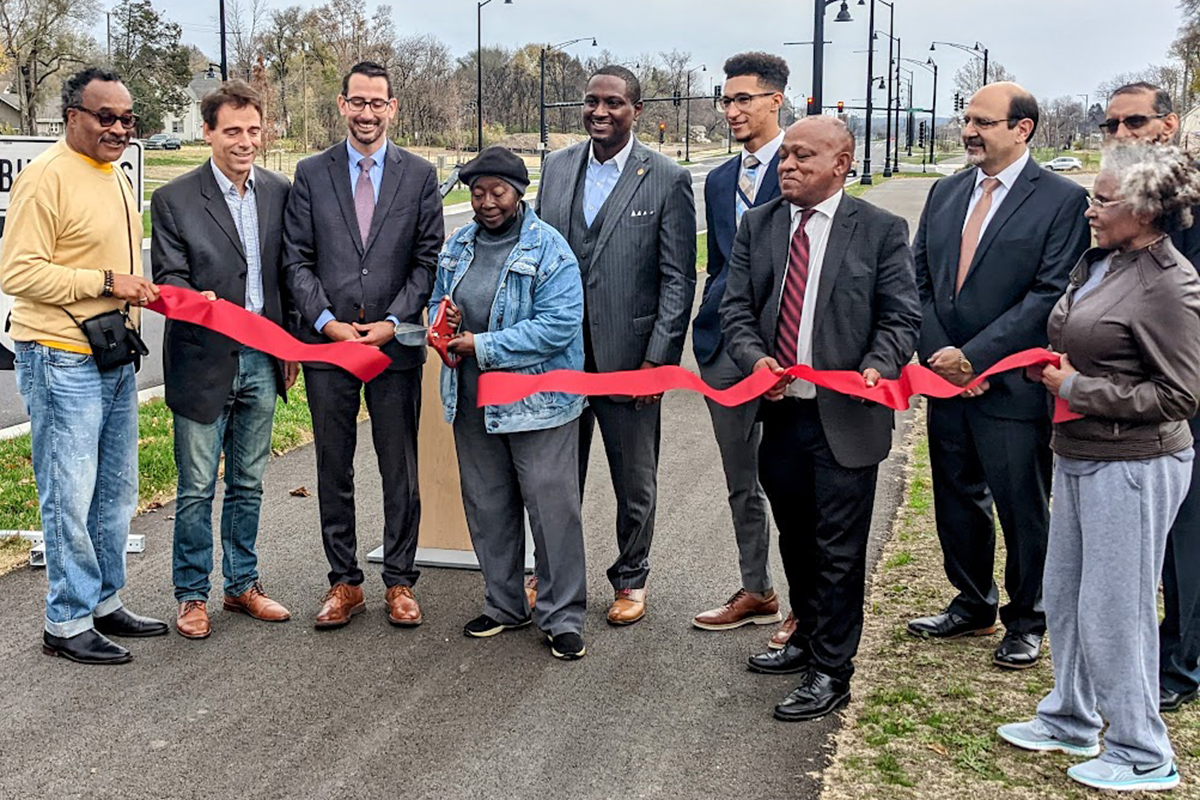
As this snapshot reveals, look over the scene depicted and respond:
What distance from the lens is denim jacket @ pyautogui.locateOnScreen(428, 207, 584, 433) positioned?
5.68 metres

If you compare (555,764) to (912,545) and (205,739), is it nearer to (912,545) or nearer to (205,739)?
(205,739)

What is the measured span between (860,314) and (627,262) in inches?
54.0

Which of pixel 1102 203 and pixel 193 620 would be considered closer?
pixel 1102 203

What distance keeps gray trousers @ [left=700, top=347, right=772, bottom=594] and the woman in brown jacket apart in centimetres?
171

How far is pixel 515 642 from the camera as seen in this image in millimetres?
5891

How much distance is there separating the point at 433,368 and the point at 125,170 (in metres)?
1.86

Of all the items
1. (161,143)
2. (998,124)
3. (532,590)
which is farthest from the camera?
(161,143)

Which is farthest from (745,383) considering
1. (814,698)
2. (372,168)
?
(372,168)

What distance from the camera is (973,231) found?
5.61 meters

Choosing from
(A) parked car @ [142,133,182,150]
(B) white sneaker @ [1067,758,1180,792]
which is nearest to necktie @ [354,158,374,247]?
(B) white sneaker @ [1067,758,1180,792]

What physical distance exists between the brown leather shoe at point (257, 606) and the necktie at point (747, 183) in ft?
9.21

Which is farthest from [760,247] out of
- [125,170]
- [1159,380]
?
[125,170]

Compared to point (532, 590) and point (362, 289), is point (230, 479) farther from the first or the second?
point (532, 590)

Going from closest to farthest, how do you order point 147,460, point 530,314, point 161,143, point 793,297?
point 793,297, point 530,314, point 147,460, point 161,143
